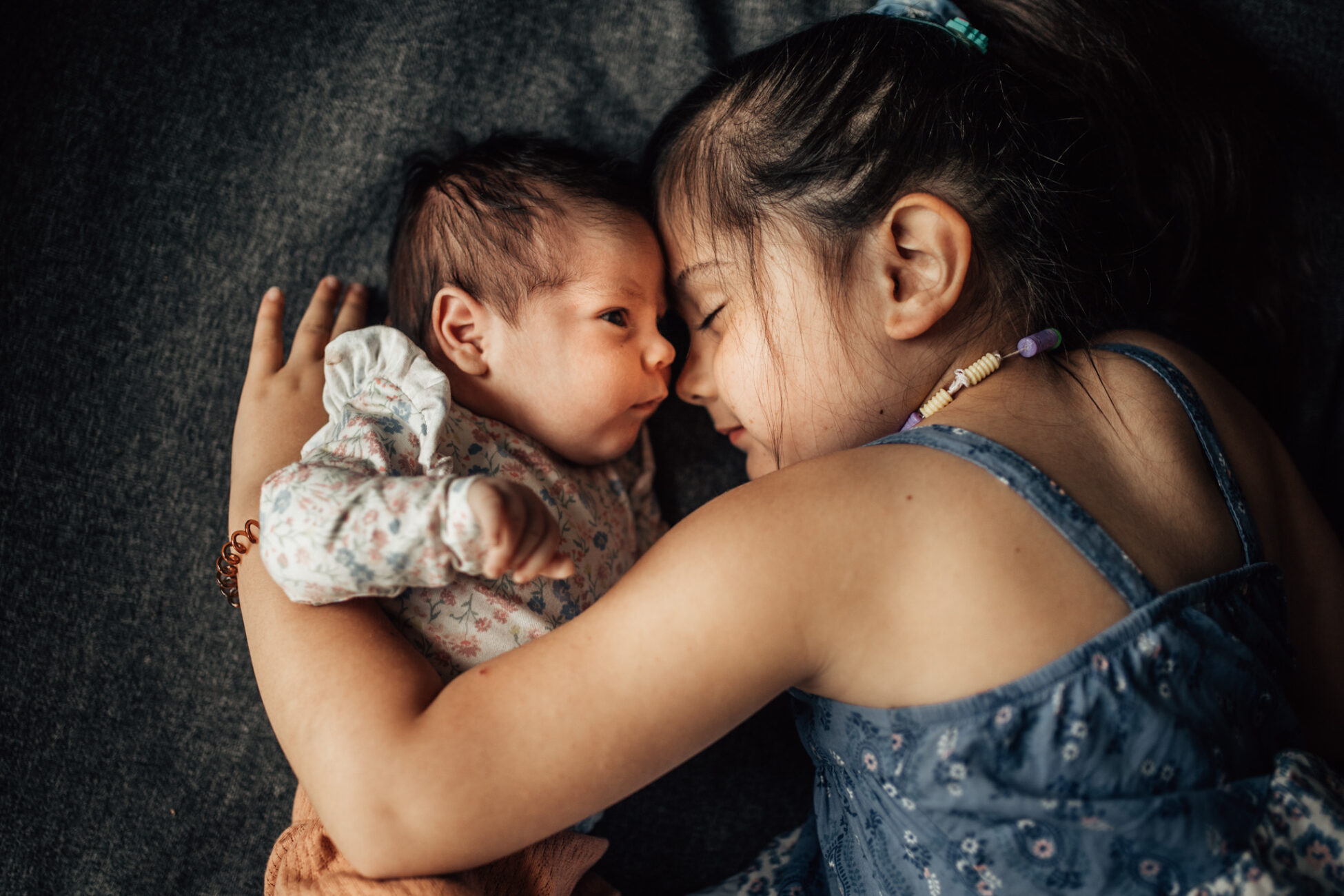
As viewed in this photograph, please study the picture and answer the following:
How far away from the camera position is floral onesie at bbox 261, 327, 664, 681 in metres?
0.75

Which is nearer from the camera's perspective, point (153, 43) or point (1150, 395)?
point (1150, 395)

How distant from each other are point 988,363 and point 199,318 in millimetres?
1133

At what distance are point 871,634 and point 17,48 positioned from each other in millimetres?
1438

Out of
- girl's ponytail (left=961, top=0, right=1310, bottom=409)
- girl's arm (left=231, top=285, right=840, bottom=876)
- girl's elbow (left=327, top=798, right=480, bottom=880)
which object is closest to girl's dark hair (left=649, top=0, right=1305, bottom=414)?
girl's ponytail (left=961, top=0, right=1310, bottom=409)

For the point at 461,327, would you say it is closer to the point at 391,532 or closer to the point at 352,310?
the point at 352,310

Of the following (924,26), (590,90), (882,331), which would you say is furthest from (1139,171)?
(590,90)

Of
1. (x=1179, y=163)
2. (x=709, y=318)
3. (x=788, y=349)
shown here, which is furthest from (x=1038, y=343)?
(x=1179, y=163)

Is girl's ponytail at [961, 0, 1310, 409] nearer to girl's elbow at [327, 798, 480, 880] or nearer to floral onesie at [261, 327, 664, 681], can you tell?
floral onesie at [261, 327, 664, 681]

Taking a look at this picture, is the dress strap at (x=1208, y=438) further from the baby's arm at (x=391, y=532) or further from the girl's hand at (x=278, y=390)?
the girl's hand at (x=278, y=390)

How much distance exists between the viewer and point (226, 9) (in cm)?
118

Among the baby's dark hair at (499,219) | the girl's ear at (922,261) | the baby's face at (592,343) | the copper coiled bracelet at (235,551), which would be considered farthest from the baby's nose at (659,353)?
the copper coiled bracelet at (235,551)

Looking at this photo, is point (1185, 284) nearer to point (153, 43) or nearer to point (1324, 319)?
point (1324, 319)

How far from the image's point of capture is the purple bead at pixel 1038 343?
2.97ft

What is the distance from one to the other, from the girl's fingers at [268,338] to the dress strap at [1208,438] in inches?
45.3
